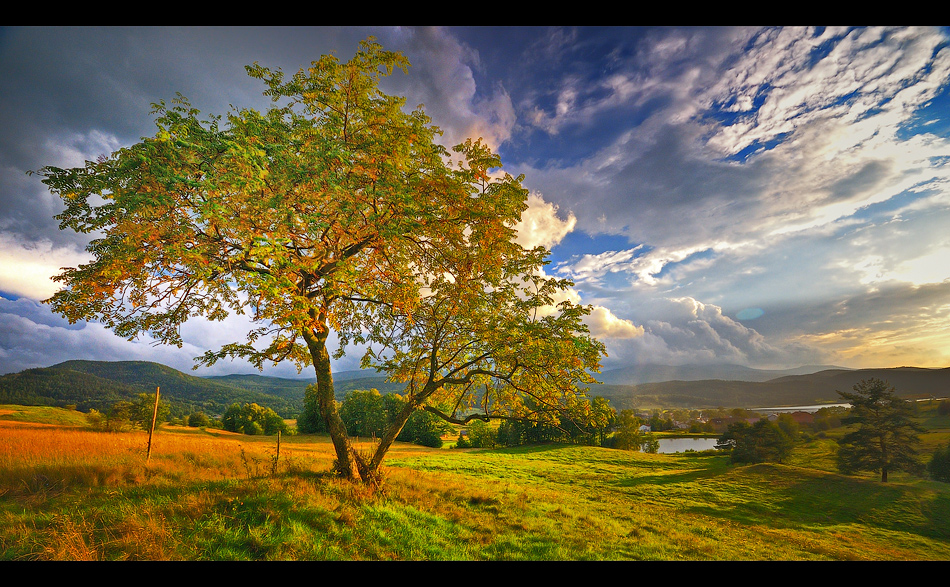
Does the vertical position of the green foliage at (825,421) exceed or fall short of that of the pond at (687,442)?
it exceeds it

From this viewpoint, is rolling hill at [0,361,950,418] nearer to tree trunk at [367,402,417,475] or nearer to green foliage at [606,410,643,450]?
tree trunk at [367,402,417,475]

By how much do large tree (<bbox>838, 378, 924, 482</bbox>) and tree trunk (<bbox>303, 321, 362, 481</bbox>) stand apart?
49662 mm

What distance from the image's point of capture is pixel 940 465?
100ft

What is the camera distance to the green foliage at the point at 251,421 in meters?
57.9

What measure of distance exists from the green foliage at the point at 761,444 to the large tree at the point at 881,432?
33.4 feet

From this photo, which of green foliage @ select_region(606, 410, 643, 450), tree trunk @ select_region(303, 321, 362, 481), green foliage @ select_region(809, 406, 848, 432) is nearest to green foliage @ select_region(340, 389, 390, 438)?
tree trunk @ select_region(303, 321, 362, 481)

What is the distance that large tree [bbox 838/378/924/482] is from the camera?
98.9ft

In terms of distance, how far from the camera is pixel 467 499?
434 inches

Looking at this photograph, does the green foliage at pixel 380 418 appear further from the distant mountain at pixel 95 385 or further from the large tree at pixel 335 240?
the large tree at pixel 335 240

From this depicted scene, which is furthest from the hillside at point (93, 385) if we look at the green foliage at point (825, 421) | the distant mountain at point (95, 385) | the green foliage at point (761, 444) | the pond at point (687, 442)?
the green foliage at point (825, 421)

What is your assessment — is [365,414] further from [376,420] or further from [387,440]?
[387,440]
